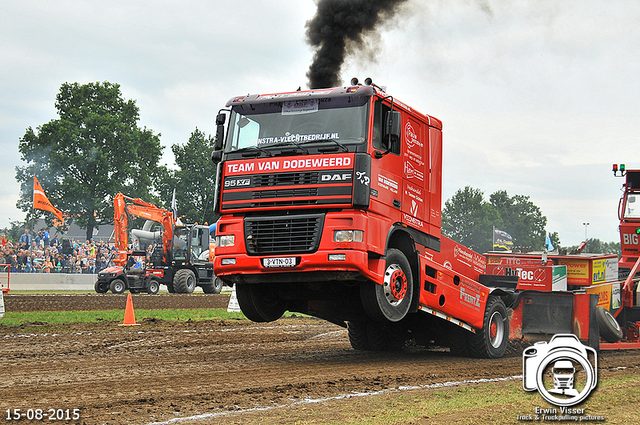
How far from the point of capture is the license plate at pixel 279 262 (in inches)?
354

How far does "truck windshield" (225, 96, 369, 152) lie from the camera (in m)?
9.20

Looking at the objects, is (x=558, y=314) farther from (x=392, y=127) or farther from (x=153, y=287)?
(x=153, y=287)

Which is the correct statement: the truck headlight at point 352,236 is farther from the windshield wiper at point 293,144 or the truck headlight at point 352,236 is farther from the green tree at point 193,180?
the green tree at point 193,180

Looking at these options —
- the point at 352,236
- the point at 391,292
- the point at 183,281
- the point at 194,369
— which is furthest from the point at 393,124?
the point at 183,281

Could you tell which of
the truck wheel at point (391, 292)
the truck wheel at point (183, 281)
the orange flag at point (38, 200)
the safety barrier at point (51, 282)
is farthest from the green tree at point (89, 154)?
the truck wheel at point (391, 292)

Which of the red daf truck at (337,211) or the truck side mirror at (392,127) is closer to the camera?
the red daf truck at (337,211)

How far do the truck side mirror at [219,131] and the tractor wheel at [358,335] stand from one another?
13.2ft

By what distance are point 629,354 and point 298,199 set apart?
6.98 metres

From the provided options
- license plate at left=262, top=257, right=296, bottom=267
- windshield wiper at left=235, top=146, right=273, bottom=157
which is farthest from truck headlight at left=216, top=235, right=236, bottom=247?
windshield wiper at left=235, top=146, right=273, bottom=157

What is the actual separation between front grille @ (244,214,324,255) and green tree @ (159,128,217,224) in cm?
5434

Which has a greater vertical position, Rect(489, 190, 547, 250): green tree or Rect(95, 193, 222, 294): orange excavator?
Rect(489, 190, 547, 250): green tree

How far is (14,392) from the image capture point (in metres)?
7.17

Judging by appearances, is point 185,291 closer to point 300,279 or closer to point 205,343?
point 205,343

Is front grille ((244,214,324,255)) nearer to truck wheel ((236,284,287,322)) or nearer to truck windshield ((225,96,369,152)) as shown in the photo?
truck windshield ((225,96,369,152))
